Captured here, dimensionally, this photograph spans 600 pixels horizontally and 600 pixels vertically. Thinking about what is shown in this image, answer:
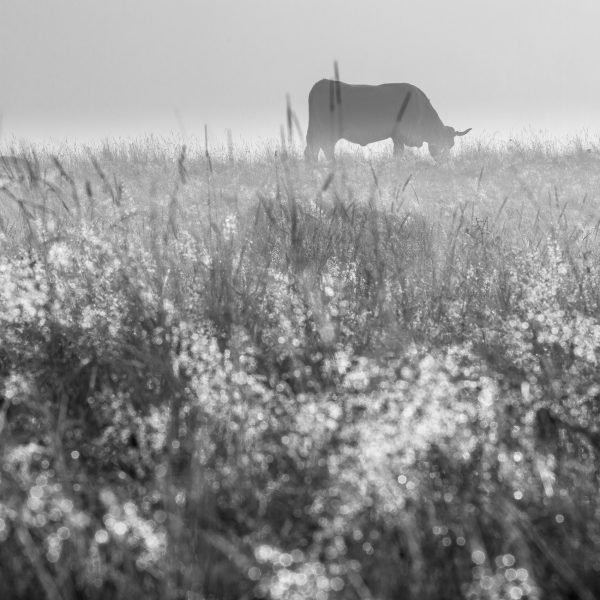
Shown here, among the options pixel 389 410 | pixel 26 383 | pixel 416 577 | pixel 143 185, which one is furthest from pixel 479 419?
pixel 143 185

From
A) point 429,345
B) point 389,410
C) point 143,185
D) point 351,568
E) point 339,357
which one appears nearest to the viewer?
point 351,568

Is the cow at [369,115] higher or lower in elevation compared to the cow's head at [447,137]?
higher

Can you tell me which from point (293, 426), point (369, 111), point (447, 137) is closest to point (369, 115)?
point (369, 111)

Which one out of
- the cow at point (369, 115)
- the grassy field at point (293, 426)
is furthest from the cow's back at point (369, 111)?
the grassy field at point (293, 426)

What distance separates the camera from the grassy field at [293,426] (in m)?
0.96

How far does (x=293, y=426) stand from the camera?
1257 millimetres

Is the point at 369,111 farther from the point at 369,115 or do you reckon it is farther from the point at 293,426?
the point at 293,426

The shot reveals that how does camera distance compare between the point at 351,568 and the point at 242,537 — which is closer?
the point at 351,568

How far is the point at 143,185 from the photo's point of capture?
7.09 meters

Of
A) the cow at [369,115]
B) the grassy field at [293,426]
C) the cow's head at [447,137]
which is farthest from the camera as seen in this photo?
the cow's head at [447,137]

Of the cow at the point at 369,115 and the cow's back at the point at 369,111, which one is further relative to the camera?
the cow's back at the point at 369,111

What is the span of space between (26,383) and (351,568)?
0.85 meters

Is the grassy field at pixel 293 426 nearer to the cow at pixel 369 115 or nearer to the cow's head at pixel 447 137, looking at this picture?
the cow at pixel 369 115

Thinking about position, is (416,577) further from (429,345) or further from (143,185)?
(143,185)
